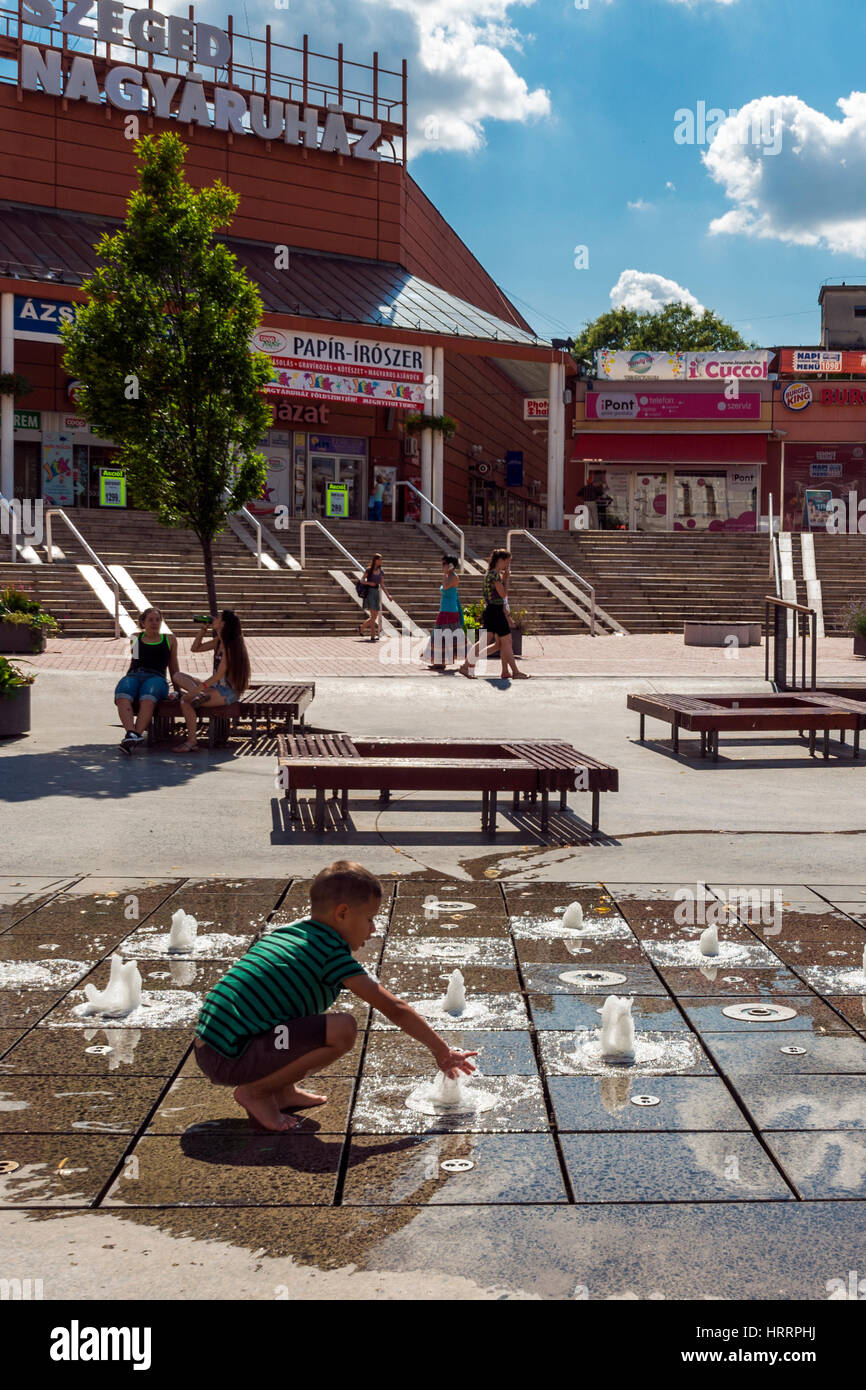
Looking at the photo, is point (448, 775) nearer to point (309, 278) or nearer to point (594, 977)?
point (594, 977)

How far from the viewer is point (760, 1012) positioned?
4688mm

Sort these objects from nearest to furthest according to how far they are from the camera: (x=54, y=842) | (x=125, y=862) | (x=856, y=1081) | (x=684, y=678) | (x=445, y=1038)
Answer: (x=856, y=1081), (x=445, y=1038), (x=125, y=862), (x=54, y=842), (x=684, y=678)

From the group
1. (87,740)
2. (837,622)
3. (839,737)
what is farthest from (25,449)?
(839,737)

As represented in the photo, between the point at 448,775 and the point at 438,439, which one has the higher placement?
the point at 438,439

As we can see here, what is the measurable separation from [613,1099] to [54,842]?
4.49m

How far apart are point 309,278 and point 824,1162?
3367 centimetres

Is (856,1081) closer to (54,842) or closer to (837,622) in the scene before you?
(54,842)

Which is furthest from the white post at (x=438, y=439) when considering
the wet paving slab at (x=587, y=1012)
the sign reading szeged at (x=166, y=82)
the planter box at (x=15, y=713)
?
the wet paving slab at (x=587, y=1012)

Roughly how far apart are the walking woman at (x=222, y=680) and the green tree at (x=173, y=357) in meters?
2.12

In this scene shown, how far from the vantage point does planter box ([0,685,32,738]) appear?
1109cm

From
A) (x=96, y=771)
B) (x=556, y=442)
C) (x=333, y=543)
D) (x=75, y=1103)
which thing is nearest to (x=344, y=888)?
(x=75, y=1103)

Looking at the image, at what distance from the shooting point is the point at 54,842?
7426mm

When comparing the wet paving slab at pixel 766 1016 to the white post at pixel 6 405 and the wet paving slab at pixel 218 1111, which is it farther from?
the white post at pixel 6 405
